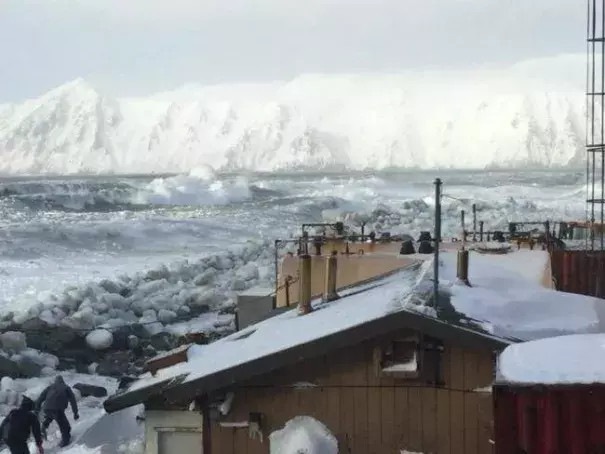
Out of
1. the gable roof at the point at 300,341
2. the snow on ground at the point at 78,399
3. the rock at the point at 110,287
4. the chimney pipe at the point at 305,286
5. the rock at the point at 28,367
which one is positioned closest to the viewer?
the gable roof at the point at 300,341

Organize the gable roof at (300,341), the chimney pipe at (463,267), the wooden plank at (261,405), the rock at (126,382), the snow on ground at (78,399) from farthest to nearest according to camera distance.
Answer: the snow on ground at (78,399) → the chimney pipe at (463,267) → the rock at (126,382) → the wooden plank at (261,405) → the gable roof at (300,341)

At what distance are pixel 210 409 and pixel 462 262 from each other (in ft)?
10.5

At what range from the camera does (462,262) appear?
951 cm

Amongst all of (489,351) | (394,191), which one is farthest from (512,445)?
(394,191)

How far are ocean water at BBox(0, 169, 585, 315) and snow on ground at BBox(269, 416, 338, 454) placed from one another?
139 inches

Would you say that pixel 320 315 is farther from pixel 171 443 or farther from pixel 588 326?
pixel 588 326

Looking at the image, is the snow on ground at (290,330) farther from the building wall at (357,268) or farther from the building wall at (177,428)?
the building wall at (357,268)

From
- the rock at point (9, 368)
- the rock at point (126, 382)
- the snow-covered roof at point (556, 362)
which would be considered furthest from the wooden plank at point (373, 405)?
the rock at point (9, 368)

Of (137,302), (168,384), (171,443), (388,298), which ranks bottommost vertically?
(137,302)

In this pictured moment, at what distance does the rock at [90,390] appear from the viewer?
1816cm

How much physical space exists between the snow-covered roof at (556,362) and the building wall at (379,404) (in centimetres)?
113

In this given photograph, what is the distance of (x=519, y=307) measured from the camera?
8.67m

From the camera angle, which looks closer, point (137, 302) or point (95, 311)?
point (95, 311)

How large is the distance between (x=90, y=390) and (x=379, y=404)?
1168 centimetres
